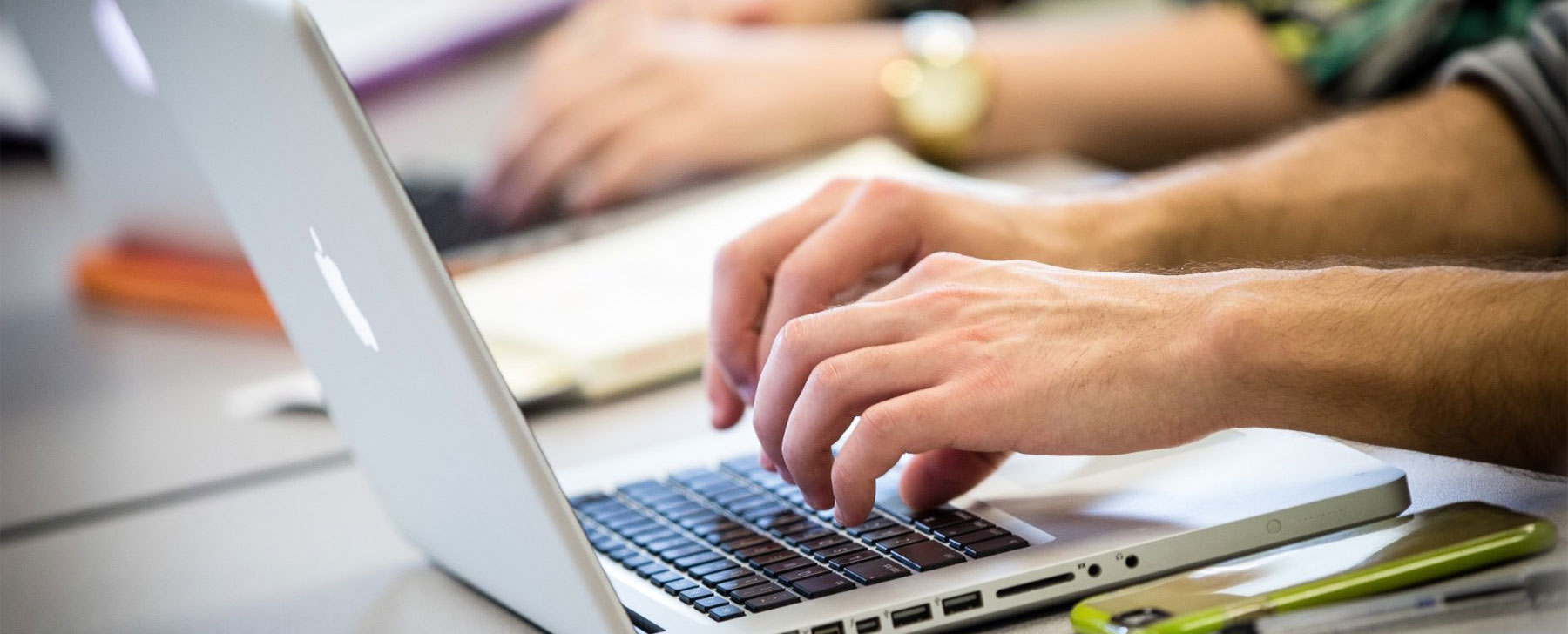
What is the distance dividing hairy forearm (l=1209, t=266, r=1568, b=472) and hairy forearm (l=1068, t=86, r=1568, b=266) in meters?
0.30

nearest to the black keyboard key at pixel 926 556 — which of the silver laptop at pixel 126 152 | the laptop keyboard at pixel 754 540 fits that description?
the laptop keyboard at pixel 754 540

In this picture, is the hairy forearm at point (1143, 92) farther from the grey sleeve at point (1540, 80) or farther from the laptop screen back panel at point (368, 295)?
the laptop screen back panel at point (368, 295)

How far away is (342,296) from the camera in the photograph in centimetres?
57

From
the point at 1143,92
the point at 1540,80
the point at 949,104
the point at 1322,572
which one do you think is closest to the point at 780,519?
the point at 1322,572

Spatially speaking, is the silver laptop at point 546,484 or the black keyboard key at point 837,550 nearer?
the silver laptop at point 546,484

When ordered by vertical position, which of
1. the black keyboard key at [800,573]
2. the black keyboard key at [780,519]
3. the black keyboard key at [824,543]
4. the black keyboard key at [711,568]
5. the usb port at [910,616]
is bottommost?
the usb port at [910,616]

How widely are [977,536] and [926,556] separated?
0.03 meters

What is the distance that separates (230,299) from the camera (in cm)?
136

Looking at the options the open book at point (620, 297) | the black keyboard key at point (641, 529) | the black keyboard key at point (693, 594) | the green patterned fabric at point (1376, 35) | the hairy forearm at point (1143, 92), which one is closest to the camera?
the black keyboard key at point (693, 594)

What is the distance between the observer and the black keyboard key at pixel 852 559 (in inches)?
22.5

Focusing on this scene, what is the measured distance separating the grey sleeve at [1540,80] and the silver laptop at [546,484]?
438 millimetres

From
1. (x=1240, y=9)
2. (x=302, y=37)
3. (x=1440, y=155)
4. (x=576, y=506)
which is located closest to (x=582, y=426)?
(x=576, y=506)

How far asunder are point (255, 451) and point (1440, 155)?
81 cm

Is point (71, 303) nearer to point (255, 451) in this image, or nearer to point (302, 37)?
point (255, 451)
